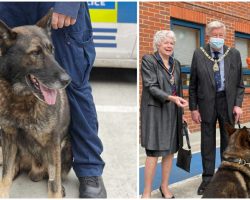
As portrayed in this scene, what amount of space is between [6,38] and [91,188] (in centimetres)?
149

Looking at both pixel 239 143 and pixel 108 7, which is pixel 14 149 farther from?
pixel 108 7

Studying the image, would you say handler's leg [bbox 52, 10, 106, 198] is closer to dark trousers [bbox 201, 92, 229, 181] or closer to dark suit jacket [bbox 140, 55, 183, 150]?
dark suit jacket [bbox 140, 55, 183, 150]

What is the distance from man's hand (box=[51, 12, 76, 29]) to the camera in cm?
280

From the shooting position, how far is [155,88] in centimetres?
368

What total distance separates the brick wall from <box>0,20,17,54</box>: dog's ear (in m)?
4.26

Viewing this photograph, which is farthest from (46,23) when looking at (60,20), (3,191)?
(3,191)

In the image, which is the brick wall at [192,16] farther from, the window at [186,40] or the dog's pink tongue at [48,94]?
the dog's pink tongue at [48,94]

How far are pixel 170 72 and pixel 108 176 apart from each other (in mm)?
1198

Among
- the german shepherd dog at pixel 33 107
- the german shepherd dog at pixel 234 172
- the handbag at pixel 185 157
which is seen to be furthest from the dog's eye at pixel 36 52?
the handbag at pixel 185 157

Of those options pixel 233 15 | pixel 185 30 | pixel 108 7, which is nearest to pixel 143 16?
pixel 108 7

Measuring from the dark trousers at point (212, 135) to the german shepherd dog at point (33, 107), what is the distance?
1631mm

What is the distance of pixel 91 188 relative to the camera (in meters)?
3.35

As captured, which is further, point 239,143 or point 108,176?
point 108,176

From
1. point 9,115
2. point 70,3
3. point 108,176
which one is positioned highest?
point 70,3
